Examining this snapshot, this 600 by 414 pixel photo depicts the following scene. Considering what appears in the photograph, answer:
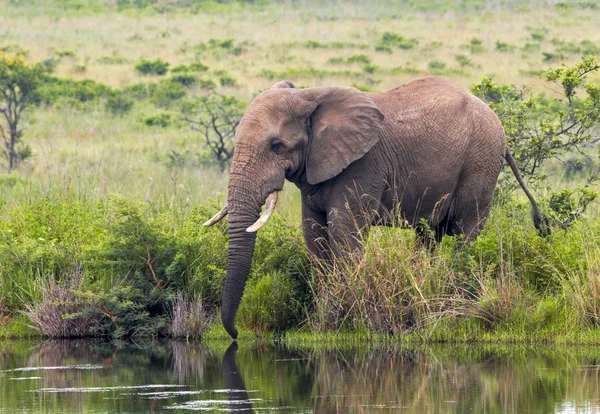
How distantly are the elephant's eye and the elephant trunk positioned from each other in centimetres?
47

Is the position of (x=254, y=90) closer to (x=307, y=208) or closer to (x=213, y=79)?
(x=213, y=79)

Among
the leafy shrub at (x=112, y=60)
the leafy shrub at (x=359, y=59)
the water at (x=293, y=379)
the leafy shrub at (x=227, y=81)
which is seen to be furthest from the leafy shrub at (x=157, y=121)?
the water at (x=293, y=379)

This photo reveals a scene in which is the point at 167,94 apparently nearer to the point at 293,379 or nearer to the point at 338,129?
the point at 338,129

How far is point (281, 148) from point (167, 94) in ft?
84.4

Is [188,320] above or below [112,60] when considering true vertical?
below

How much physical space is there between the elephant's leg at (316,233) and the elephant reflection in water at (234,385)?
1292mm

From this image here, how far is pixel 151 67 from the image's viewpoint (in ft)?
139

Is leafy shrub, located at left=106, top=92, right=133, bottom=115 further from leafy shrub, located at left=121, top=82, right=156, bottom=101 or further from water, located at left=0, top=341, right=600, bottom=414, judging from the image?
water, located at left=0, top=341, right=600, bottom=414

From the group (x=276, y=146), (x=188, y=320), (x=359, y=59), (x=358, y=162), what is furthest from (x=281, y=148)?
(x=359, y=59)

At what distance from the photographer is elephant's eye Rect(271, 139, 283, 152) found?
11359mm

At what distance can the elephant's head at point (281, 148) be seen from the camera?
1119cm

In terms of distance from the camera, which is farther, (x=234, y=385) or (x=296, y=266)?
(x=296, y=266)

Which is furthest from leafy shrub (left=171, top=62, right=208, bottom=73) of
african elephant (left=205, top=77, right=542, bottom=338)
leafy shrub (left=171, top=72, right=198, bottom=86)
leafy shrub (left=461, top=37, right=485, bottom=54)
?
african elephant (left=205, top=77, right=542, bottom=338)

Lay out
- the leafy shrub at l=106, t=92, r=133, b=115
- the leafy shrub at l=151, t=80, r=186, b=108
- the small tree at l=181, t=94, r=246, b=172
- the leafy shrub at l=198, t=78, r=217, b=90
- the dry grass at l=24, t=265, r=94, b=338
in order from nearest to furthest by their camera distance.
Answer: the dry grass at l=24, t=265, r=94, b=338
the small tree at l=181, t=94, r=246, b=172
the leafy shrub at l=106, t=92, r=133, b=115
the leafy shrub at l=151, t=80, r=186, b=108
the leafy shrub at l=198, t=78, r=217, b=90
